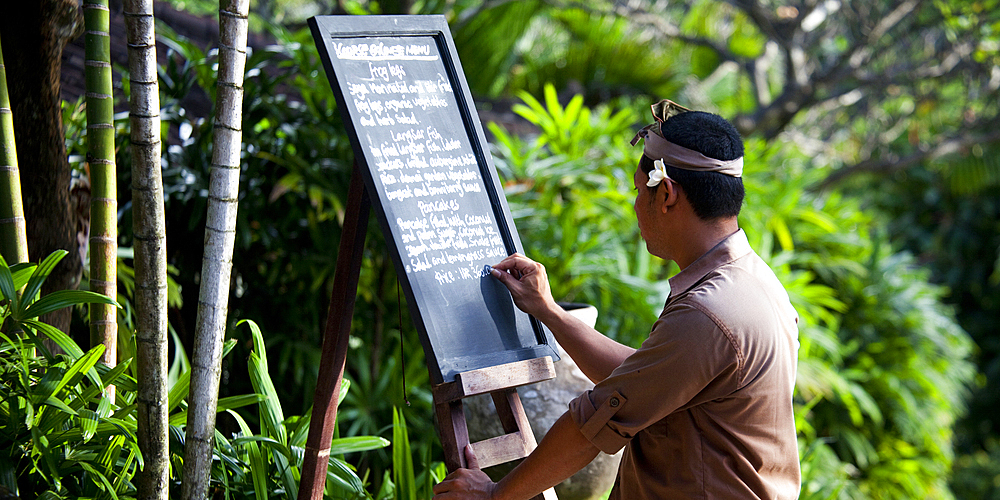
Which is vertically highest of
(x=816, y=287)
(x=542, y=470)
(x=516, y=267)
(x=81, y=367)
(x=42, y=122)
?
(x=42, y=122)

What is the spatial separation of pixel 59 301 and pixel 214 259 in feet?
1.09

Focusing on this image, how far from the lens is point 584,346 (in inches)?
68.6

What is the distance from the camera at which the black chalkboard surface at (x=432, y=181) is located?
167 cm

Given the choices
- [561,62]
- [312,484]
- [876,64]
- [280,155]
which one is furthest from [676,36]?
[312,484]

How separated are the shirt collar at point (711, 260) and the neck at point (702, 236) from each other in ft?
0.06

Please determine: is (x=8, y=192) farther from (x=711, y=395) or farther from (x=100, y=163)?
(x=711, y=395)

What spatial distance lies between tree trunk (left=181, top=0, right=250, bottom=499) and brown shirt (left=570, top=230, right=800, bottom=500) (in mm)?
827

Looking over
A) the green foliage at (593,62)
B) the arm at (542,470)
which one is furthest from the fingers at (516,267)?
the green foliage at (593,62)

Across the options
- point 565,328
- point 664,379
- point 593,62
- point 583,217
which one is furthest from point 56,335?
point 593,62

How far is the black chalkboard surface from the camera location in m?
1.67

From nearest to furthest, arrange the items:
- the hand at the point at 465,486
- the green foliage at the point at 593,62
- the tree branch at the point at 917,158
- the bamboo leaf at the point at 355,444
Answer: the hand at the point at 465,486
the bamboo leaf at the point at 355,444
the tree branch at the point at 917,158
the green foliage at the point at 593,62

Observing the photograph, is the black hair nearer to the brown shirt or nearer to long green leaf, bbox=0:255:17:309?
the brown shirt

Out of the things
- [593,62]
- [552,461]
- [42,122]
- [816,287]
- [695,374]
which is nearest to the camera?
[695,374]

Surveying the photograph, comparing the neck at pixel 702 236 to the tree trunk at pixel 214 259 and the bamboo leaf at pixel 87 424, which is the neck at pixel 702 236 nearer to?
the tree trunk at pixel 214 259
